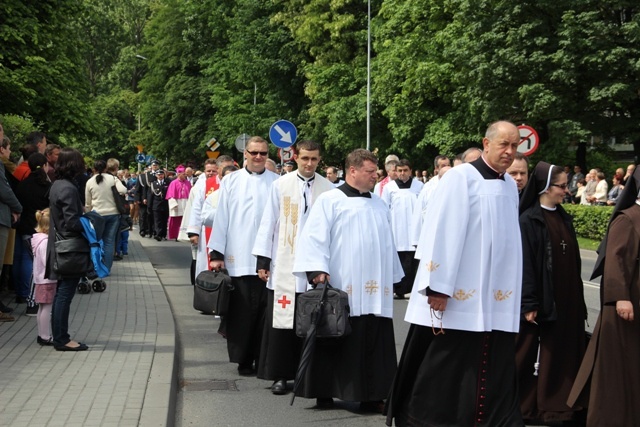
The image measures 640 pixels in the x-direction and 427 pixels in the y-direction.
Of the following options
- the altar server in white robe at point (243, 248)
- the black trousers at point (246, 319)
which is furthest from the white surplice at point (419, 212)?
the black trousers at point (246, 319)

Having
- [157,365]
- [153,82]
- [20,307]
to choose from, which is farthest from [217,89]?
[157,365]

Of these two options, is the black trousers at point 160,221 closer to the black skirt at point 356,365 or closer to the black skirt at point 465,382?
the black skirt at point 356,365

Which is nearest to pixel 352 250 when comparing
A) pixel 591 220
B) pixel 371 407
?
pixel 371 407

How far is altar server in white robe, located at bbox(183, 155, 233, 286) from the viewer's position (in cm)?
1242

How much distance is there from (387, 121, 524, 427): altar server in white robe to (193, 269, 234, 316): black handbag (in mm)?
3070

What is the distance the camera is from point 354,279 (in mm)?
8297

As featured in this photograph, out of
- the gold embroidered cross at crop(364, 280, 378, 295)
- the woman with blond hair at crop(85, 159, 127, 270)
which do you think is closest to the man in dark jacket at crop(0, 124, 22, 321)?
the gold embroidered cross at crop(364, 280, 378, 295)

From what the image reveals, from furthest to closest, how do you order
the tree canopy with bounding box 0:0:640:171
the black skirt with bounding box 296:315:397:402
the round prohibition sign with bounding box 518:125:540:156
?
1. the round prohibition sign with bounding box 518:125:540:156
2. the tree canopy with bounding box 0:0:640:171
3. the black skirt with bounding box 296:315:397:402

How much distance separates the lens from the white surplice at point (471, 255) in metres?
6.77

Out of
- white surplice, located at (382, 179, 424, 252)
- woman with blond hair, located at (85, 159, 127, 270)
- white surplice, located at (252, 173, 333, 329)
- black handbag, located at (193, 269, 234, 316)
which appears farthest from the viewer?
woman with blond hair, located at (85, 159, 127, 270)

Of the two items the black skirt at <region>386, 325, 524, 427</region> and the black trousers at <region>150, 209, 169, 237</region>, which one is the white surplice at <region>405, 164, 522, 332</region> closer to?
the black skirt at <region>386, 325, 524, 427</region>

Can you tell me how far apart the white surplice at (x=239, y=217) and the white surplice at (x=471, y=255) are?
11.1ft

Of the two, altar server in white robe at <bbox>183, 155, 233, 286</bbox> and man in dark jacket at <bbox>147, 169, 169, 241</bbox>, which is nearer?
altar server in white robe at <bbox>183, 155, 233, 286</bbox>

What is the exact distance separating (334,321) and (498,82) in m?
34.6
